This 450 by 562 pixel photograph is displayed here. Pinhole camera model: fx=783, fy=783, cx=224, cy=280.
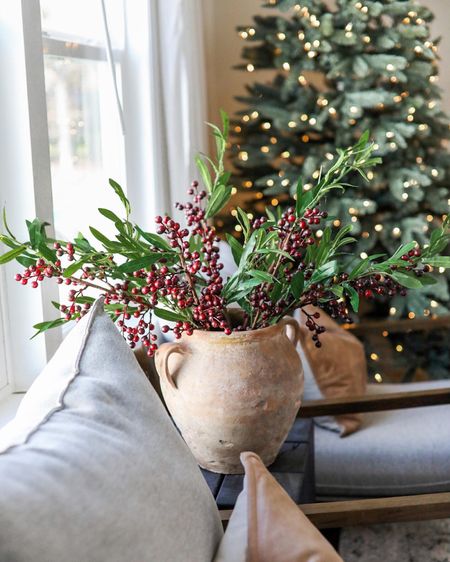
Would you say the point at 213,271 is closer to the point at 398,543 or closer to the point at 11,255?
the point at 11,255

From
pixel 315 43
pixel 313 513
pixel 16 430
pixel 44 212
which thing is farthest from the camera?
Result: pixel 315 43

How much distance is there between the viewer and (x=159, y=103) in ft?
8.55

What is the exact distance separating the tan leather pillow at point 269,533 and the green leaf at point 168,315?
425mm

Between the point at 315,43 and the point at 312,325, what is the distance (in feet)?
6.38

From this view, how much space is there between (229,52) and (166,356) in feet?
9.18

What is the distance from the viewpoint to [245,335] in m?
1.27

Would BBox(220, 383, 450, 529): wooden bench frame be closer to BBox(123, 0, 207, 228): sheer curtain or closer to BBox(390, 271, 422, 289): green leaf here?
BBox(390, 271, 422, 289): green leaf

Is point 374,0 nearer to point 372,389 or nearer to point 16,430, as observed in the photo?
point 372,389

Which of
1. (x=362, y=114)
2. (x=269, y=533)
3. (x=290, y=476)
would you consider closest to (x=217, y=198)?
(x=290, y=476)

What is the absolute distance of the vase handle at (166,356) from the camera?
→ 129 cm

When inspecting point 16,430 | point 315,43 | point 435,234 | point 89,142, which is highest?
point 315,43

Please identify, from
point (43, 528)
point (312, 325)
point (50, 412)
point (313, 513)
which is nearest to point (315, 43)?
point (312, 325)

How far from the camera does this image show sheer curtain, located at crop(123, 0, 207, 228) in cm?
249

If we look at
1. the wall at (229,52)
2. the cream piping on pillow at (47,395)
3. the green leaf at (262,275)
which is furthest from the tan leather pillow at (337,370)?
the wall at (229,52)
